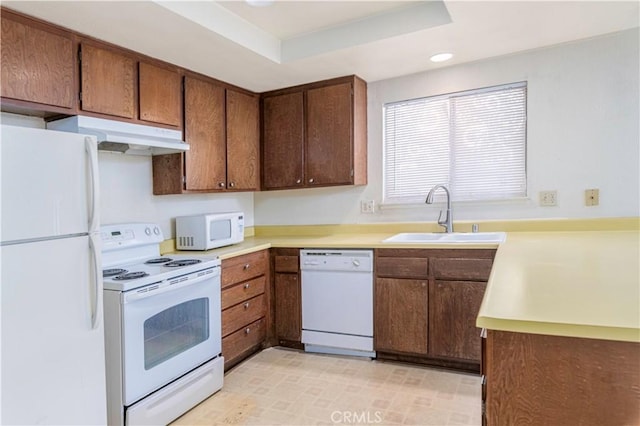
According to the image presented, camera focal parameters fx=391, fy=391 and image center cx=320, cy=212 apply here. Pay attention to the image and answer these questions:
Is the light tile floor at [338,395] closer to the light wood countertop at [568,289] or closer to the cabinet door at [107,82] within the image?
the light wood countertop at [568,289]

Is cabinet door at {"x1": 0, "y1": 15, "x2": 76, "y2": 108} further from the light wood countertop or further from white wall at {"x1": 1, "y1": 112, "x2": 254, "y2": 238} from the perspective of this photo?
the light wood countertop

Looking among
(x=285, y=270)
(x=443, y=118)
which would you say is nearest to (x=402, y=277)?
(x=285, y=270)

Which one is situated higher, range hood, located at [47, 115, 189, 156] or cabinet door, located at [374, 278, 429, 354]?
range hood, located at [47, 115, 189, 156]

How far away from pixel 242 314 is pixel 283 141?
5.02 feet

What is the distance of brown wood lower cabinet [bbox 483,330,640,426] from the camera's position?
0.82 metres

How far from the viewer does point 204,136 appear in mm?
2984

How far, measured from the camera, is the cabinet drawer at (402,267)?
106 inches

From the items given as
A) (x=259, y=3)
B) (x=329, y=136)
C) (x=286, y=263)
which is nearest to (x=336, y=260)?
(x=286, y=263)

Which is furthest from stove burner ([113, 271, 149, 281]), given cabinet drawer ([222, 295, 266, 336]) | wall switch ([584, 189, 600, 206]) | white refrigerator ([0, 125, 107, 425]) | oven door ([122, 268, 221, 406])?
wall switch ([584, 189, 600, 206])

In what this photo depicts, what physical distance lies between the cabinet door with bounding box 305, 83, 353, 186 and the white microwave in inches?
31.5

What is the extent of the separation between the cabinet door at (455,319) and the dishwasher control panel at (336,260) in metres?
0.50

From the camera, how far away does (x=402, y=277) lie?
2760 mm

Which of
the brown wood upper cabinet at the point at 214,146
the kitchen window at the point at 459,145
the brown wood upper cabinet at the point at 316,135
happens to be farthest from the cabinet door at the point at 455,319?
the brown wood upper cabinet at the point at 214,146

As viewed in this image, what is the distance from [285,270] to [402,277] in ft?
3.09
